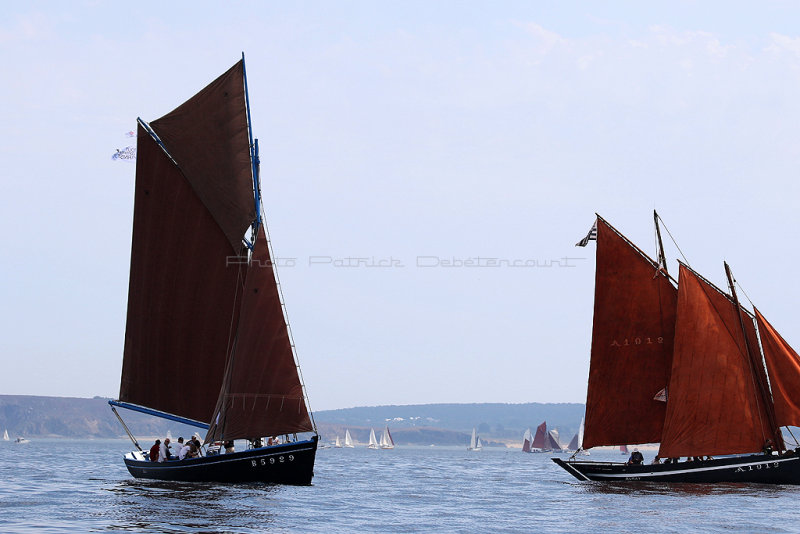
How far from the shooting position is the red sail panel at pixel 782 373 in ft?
172

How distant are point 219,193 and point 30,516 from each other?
17.9m

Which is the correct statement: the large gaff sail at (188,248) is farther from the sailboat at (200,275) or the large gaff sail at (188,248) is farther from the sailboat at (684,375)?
the sailboat at (684,375)

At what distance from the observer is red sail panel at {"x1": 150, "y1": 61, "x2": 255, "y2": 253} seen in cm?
4972

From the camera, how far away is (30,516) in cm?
3862

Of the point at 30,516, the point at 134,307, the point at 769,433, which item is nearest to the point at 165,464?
the point at 134,307

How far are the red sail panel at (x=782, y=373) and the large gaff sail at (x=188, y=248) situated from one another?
27.4 metres

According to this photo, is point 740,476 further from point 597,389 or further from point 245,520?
point 245,520

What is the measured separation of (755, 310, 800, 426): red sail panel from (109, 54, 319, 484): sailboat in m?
23.9

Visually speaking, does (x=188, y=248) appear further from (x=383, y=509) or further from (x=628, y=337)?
(x=628, y=337)

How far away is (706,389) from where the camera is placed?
52469 millimetres

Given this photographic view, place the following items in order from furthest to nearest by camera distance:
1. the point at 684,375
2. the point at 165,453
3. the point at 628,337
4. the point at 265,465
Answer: the point at 628,337 → the point at 684,375 → the point at 165,453 → the point at 265,465

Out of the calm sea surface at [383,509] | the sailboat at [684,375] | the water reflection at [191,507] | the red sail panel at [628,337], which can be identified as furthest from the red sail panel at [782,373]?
the water reflection at [191,507]

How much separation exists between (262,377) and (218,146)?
12.0 meters

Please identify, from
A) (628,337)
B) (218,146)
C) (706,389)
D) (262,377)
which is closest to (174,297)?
(262,377)
